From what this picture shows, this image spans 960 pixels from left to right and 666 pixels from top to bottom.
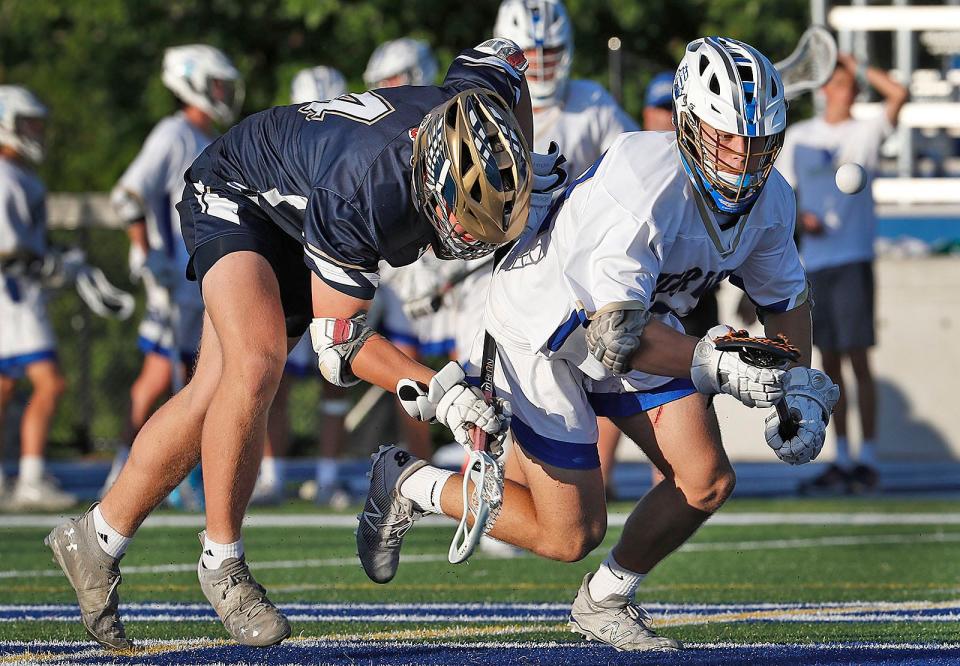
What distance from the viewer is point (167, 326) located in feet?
28.9

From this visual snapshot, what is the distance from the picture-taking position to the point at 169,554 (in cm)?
714

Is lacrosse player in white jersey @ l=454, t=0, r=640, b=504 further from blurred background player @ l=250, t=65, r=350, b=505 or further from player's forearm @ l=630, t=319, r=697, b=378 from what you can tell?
player's forearm @ l=630, t=319, r=697, b=378

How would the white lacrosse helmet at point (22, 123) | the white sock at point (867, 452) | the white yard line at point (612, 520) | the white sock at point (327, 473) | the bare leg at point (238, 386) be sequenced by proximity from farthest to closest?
the white sock at point (867, 452) → the white lacrosse helmet at point (22, 123) → the white sock at point (327, 473) → the white yard line at point (612, 520) → the bare leg at point (238, 386)

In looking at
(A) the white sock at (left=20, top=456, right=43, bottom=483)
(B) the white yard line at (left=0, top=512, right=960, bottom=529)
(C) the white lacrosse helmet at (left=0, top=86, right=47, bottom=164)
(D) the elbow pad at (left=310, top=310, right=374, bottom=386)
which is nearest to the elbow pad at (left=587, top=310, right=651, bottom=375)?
(D) the elbow pad at (left=310, top=310, right=374, bottom=386)

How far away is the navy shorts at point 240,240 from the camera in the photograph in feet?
15.2

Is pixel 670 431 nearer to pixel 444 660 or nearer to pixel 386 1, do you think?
pixel 444 660

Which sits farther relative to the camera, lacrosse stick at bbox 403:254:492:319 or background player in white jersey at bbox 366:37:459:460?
background player in white jersey at bbox 366:37:459:460

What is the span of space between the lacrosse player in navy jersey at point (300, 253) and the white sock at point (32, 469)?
4402 mm

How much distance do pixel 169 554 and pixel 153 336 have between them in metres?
1.99

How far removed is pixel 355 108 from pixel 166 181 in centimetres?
449

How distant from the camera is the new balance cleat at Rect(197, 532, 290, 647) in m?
4.37

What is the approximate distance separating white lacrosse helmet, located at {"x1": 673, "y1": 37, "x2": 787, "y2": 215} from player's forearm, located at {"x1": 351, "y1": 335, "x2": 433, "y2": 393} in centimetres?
89

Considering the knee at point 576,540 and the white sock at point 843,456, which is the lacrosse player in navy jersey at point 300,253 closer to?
the knee at point 576,540

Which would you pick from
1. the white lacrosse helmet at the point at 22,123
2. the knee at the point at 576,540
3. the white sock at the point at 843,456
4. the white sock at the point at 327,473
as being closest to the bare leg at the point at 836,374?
the white sock at the point at 843,456
